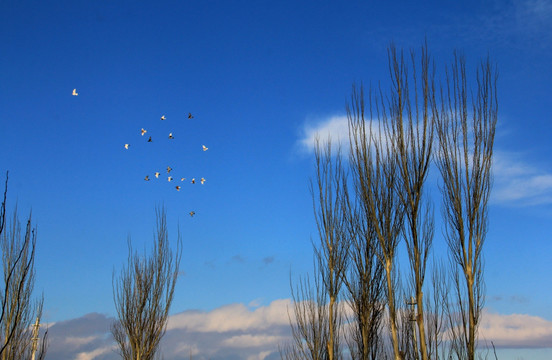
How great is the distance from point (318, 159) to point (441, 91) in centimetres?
390

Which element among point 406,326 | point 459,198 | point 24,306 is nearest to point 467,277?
point 459,198

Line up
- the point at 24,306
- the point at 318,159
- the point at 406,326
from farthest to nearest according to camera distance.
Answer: the point at 406,326
the point at 24,306
the point at 318,159

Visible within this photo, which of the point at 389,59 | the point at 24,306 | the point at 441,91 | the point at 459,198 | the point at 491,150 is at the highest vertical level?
the point at 389,59

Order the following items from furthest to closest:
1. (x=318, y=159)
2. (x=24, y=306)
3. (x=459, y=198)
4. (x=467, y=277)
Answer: (x=24, y=306) → (x=318, y=159) → (x=459, y=198) → (x=467, y=277)

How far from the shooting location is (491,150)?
9.55 metres

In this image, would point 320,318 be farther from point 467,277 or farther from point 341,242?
point 467,277

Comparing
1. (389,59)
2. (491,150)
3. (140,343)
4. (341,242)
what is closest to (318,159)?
(341,242)

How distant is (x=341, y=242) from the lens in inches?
472

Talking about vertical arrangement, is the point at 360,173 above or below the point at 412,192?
above

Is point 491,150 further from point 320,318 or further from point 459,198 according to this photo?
point 320,318

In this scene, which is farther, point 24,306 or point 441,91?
point 24,306

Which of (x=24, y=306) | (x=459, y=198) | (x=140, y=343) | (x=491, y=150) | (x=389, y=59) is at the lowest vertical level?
(x=140, y=343)

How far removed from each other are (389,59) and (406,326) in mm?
9774

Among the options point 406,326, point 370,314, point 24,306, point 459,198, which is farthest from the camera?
point 406,326
